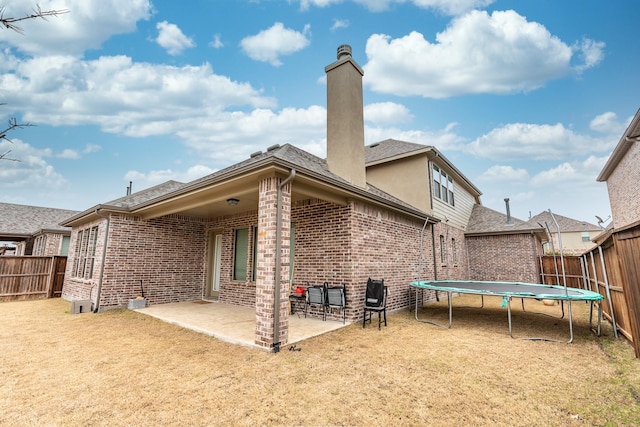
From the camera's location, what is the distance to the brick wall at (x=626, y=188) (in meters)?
11.2

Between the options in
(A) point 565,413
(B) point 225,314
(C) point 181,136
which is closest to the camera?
(A) point 565,413

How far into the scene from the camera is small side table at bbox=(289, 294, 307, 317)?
22.0ft

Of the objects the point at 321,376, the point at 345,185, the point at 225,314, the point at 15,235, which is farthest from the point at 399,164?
the point at 15,235

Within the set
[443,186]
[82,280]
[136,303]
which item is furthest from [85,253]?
[443,186]

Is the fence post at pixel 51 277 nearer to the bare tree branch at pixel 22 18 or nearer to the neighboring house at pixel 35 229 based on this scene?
the neighboring house at pixel 35 229

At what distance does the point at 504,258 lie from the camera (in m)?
13.5

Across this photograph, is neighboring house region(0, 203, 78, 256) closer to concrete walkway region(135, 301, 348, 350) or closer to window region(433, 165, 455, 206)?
concrete walkway region(135, 301, 348, 350)

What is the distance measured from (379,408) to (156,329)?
4.87 meters

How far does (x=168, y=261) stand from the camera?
8773 mm

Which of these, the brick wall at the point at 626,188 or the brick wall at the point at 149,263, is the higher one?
the brick wall at the point at 626,188

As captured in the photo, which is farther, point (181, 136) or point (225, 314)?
point (181, 136)

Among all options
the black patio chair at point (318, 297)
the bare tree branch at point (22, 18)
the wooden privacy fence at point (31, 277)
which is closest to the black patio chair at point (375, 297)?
the black patio chair at point (318, 297)

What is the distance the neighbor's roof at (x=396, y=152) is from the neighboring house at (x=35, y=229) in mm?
15049

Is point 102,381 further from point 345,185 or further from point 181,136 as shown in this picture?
point 181,136
